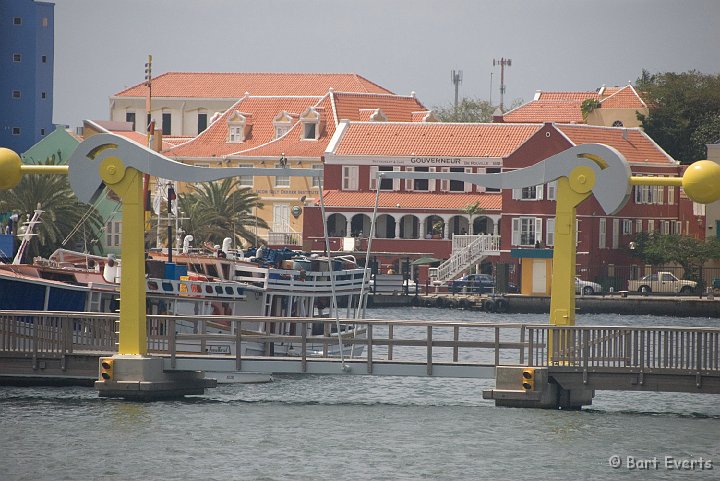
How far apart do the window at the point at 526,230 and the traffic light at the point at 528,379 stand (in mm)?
68141

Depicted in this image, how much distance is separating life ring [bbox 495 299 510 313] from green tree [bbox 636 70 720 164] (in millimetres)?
33376

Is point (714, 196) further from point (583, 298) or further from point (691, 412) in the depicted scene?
point (583, 298)

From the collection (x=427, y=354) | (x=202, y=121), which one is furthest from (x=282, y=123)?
(x=427, y=354)

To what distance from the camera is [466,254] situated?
344 feet

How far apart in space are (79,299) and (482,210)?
64536mm

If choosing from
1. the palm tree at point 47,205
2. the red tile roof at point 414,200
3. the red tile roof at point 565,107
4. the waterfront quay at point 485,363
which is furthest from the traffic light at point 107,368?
the red tile roof at point 565,107

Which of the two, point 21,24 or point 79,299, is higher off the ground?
point 21,24

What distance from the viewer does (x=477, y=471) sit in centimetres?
3173

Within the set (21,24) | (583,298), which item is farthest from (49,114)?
(583,298)

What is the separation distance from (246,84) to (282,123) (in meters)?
24.4

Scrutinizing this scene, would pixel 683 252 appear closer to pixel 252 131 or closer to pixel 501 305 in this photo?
pixel 501 305

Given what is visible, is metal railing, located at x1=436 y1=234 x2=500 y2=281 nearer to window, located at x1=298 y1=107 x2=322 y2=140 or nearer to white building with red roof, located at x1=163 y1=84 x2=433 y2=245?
white building with red roof, located at x1=163 y1=84 x2=433 y2=245

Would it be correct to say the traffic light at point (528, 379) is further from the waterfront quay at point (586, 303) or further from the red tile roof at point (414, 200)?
the red tile roof at point (414, 200)

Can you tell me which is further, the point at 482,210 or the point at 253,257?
the point at 482,210
